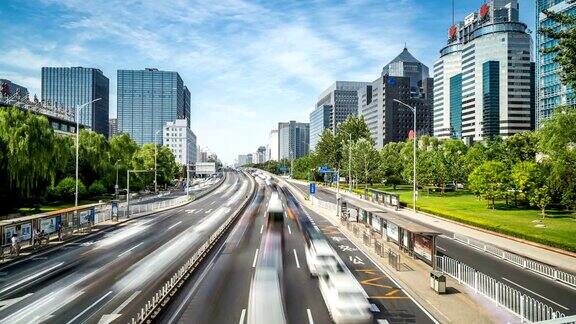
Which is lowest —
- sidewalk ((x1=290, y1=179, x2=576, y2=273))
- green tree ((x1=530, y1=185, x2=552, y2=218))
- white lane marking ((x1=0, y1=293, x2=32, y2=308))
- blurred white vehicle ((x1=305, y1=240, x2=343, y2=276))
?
white lane marking ((x1=0, y1=293, x2=32, y2=308))

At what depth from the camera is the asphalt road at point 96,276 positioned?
64.0 ft

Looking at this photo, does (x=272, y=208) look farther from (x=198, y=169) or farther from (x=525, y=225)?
(x=198, y=169)

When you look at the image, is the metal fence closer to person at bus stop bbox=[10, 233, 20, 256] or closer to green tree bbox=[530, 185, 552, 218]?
green tree bbox=[530, 185, 552, 218]

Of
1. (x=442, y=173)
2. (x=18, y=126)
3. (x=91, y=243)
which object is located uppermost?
(x=18, y=126)

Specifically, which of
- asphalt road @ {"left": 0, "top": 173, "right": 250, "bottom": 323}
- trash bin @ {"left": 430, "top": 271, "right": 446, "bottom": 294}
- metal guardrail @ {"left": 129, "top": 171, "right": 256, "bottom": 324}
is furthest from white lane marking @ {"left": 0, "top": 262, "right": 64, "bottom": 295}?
trash bin @ {"left": 430, "top": 271, "right": 446, "bottom": 294}

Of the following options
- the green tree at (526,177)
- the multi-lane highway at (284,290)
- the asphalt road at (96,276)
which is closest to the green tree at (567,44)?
the multi-lane highway at (284,290)

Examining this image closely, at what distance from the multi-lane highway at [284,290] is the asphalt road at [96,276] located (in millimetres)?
2547

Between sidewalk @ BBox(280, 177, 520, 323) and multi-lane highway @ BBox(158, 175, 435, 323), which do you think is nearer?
sidewalk @ BBox(280, 177, 520, 323)

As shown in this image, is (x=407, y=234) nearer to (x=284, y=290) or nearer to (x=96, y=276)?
(x=284, y=290)

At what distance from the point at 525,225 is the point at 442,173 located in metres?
42.1

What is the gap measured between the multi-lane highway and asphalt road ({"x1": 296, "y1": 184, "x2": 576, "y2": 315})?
723 centimetres

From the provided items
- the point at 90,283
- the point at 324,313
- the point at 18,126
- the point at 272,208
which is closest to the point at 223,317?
the point at 324,313

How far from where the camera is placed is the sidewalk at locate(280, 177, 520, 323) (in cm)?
1788

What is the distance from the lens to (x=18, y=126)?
171 feet
